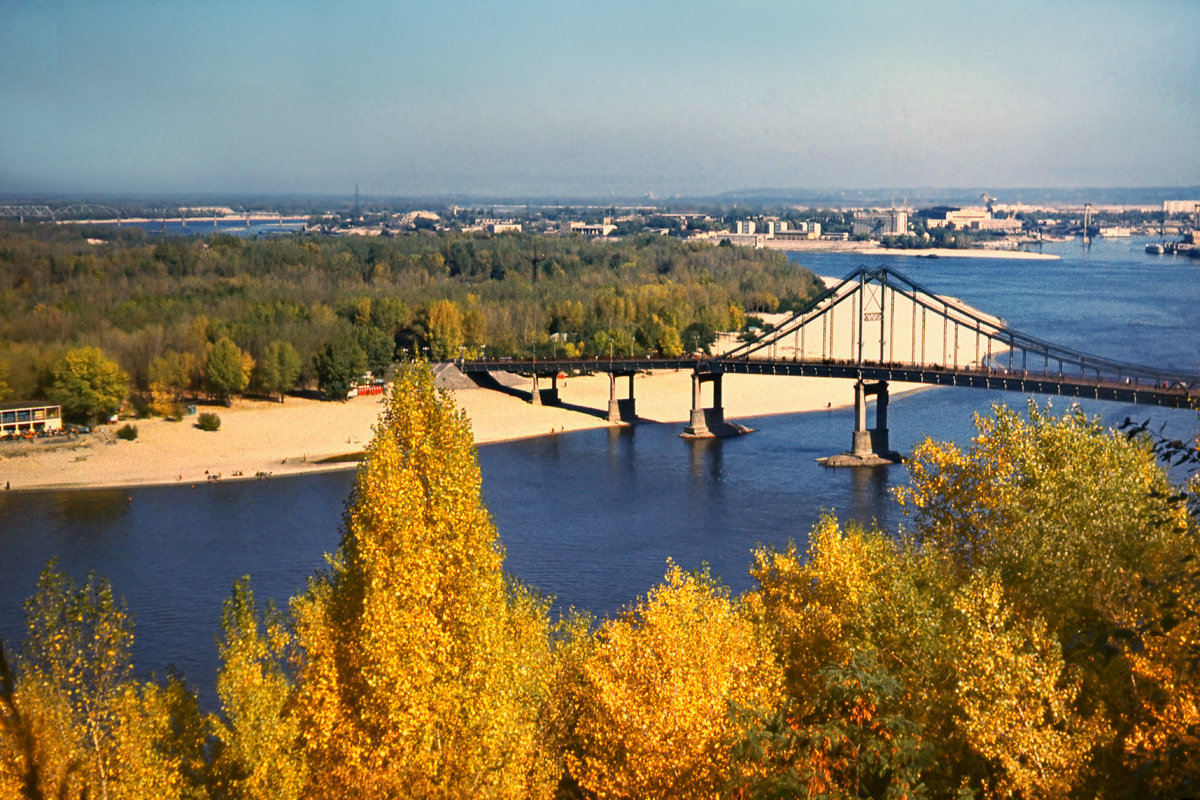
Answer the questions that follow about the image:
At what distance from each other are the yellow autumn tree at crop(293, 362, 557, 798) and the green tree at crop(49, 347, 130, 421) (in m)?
25.2

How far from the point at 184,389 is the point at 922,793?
3058 centimetres

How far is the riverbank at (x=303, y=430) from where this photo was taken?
87.5 ft

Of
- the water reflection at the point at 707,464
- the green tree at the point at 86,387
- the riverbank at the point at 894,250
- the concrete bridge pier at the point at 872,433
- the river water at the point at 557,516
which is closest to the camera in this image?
the river water at the point at 557,516

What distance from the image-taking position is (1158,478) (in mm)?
9719

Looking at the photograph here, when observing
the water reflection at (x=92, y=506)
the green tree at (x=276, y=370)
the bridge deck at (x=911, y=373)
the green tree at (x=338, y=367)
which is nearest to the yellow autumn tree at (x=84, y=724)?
the water reflection at (x=92, y=506)

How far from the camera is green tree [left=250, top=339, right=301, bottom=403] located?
33938 mm

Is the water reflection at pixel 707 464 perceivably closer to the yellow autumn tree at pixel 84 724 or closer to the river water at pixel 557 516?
the river water at pixel 557 516

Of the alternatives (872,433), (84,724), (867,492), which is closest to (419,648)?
(84,724)

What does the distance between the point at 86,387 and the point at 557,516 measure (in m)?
13.7

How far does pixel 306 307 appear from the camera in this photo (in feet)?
140

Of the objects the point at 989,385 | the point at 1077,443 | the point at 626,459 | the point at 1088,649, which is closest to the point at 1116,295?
the point at 989,385

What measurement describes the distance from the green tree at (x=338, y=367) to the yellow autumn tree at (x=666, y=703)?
2730 centimetres

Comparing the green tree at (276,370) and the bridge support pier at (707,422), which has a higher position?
the green tree at (276,370)

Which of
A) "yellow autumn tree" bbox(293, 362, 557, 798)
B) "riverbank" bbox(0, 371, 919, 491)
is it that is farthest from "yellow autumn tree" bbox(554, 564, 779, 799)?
"riverbank" bbox(0, 371, 919, 491)
